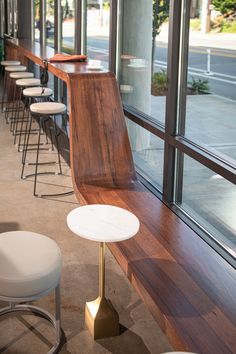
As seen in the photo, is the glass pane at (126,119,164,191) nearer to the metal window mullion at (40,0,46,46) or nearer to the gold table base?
the gold table base

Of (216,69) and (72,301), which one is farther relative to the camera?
(216,69)

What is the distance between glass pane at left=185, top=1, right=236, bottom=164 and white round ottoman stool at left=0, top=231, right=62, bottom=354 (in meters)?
1.20

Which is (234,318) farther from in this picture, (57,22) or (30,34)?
(30,34)

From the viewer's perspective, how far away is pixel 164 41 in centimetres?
387

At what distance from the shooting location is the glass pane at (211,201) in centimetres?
316

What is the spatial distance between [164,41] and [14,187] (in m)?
1.88

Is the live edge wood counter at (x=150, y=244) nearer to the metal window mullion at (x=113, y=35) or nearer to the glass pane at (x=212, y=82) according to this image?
the metal window mullion at (x=113, y=35)

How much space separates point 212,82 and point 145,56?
1.45m

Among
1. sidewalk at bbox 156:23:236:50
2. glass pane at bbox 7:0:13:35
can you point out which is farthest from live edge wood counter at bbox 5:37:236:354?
glass pane at bbox 7:0:13:35

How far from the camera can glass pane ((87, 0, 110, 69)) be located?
516 cm

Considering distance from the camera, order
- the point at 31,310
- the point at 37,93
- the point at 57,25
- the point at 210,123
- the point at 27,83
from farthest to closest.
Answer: the point at 57,25 → the point at 27,83 → the point at 37,93 → the point at 210,123 → the point at 31,310

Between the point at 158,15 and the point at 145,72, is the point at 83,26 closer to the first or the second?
the point at 145,72

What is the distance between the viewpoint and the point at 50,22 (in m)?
7.93

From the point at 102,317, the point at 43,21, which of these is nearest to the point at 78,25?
the point at 43,21
